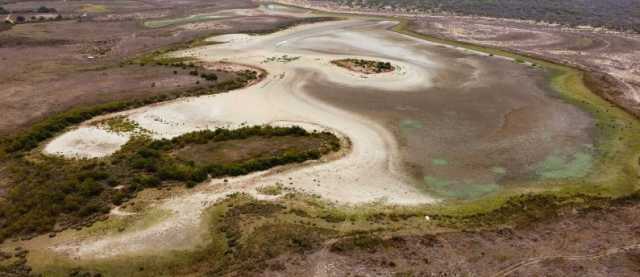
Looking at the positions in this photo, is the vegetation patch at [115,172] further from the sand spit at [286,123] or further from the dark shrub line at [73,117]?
the dark shrub line at [73,117]

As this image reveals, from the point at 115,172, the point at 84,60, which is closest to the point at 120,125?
the point at 115,172

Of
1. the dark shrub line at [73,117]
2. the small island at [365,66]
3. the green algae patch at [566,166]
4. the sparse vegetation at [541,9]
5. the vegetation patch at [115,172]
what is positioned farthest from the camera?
the sparse vegetation at [541,9]

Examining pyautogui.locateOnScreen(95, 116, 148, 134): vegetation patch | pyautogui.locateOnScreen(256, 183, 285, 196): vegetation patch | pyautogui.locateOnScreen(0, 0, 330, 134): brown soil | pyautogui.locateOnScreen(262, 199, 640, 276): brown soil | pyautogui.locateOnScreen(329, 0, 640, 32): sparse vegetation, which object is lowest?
pyautogui.locateOnScreen(262, 199, 640, 276): brown soil

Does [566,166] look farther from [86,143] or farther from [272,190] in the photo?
[86,143]

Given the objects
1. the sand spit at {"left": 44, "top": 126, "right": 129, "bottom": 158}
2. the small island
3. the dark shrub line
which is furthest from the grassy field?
the small island

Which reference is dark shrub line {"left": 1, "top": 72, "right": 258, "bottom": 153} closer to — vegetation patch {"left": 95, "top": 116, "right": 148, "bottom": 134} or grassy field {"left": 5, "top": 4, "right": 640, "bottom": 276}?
vegetation patch {"left": 95, "top": 116, "right": 148, "bottom": 134}

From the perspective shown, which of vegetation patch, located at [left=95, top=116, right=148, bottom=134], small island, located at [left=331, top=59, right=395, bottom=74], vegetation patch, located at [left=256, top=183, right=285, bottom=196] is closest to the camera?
vegetation patch, located at [left=256, top=183, right=285, bottom=196]

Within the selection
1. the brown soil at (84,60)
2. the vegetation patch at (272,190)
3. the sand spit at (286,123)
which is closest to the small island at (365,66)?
the sand spit at (286,123)
